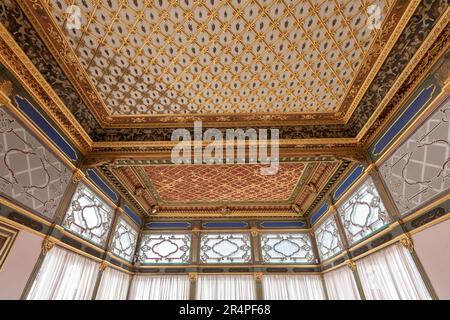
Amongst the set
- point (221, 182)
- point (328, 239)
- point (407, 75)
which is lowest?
point (328, 239)

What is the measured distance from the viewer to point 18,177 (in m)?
3.38

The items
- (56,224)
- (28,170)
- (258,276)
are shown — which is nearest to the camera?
(28,170)

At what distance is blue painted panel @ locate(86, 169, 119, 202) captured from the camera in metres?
5.38

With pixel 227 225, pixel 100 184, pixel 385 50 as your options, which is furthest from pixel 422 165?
pixel 100 184

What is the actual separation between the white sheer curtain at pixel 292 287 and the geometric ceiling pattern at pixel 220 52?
5.66 metres

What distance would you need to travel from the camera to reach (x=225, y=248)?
7980 mm

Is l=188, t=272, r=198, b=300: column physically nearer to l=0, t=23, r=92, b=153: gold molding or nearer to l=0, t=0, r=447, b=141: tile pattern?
l=0, t=0, r=447, b=141: tile pattern

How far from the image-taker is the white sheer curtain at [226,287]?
6980mm

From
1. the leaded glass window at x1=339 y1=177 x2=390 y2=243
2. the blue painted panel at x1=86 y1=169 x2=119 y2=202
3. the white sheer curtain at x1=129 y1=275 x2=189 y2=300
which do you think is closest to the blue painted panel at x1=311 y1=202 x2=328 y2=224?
the leaded glass window at x1=339 y1=177 x2=390 y2=243

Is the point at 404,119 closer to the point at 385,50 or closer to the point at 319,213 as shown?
the point at 385,50

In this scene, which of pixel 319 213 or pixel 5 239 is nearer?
pixel 5 239

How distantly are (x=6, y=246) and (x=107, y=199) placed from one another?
2.81 metres

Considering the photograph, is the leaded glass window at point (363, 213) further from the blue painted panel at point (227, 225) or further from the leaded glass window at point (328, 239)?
the blue painted panel at point (227, 225)

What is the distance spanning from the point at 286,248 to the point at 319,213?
5.81 feet
